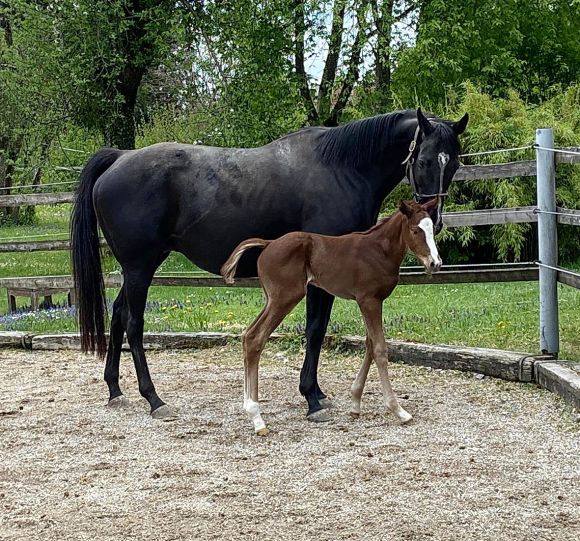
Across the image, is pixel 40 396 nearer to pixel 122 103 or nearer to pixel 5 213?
pixel 122 103

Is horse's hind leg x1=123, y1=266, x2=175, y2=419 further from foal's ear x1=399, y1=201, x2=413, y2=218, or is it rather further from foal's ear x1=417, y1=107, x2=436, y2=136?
foal's ear x1=417, y1=107, x2=436, y2=136

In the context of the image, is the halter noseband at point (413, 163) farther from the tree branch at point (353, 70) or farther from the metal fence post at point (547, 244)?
the tree branch at point (353, 70)

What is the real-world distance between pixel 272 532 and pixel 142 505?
69cm

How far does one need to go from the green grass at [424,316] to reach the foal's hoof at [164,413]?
7.38 feet

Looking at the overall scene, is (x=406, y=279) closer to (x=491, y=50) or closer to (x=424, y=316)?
(x=424, y=316)

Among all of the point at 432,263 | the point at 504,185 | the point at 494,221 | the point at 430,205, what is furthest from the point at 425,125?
the point at 504,185

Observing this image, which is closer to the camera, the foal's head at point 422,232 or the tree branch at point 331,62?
the foal's head at point 422,232

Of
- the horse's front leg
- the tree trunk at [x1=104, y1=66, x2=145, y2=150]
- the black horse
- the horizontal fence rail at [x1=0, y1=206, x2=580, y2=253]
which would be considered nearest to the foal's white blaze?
the black horse

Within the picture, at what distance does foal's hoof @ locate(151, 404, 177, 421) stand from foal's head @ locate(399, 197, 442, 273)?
6.23 feet

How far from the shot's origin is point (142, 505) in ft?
11.4

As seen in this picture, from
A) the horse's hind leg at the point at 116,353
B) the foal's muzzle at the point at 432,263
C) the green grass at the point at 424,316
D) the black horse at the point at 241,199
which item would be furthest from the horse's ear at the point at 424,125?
the horse's hind leg at the point at 116,353

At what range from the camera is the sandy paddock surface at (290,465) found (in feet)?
10.4

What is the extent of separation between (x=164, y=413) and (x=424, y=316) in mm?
3532

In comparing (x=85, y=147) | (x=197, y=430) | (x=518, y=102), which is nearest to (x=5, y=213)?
(x=85, y=147)
